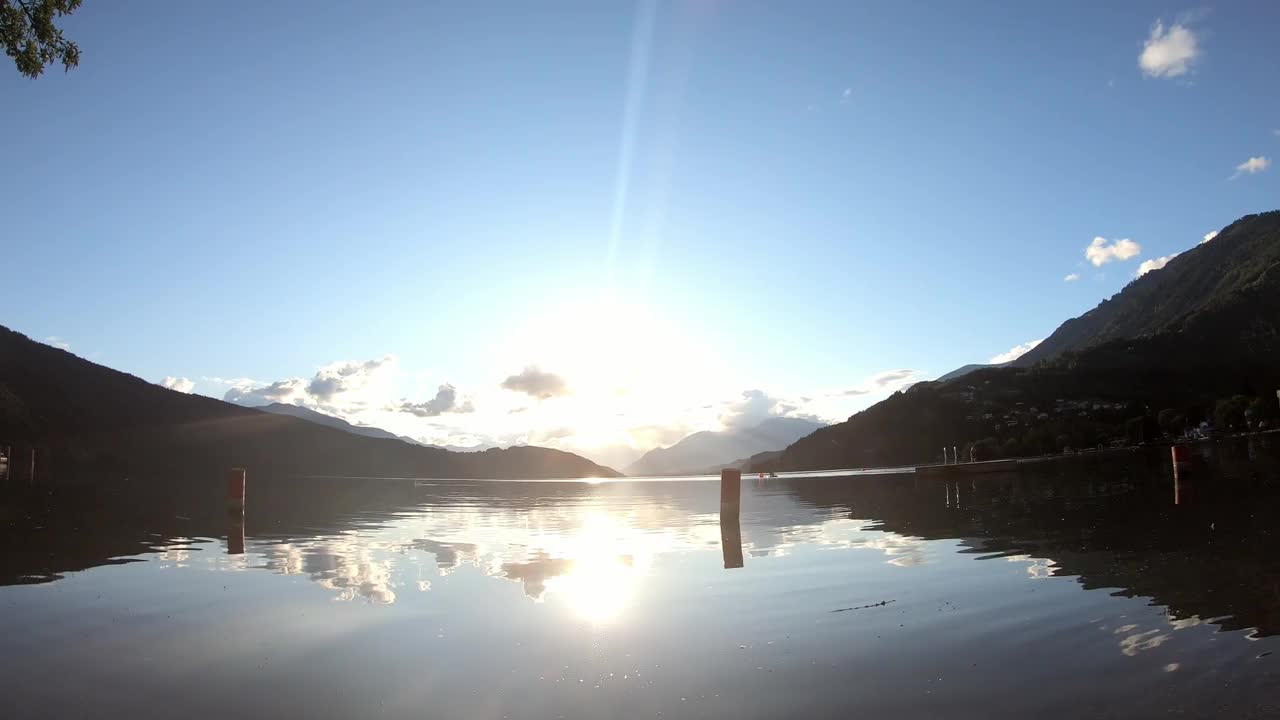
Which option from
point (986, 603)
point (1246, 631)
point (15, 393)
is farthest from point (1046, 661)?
point (15, 393)

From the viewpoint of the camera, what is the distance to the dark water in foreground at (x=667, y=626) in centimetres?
902

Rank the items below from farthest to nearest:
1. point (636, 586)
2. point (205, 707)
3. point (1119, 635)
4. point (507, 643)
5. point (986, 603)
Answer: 1. point (636, 586)
2. point (986, 603)
3. point (507, 643)
4. point (1119, 635)
5. point (205, 707)

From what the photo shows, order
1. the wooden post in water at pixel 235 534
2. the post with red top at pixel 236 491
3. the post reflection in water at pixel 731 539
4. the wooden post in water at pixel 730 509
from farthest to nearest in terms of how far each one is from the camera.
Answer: the post with red top at pixel 236 491
the wooden post in water at pixel 730 509
the wooden post in water at pixel 235 534
the post reflection in water at pixel 731 539

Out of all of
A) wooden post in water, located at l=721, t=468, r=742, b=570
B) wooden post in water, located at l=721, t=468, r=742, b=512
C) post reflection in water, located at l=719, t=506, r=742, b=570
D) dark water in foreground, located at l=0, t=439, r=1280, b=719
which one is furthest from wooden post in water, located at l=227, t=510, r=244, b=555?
wooden post in water, located at l=721, t=468, r=742, b=512

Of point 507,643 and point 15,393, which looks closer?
point 507,643

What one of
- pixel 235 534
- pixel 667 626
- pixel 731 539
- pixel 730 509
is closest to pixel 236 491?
pixel 235 534

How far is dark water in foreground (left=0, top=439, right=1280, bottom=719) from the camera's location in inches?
355

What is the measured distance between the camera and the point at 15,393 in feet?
621

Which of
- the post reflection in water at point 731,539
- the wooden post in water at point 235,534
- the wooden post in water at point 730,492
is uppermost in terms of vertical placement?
the wooden post in water at point 730,492

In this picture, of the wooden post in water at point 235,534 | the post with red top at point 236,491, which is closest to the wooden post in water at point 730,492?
the wooden post in water at point 235,534

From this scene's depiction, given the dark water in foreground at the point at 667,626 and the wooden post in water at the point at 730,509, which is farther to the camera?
the wooden post in water at the point at 730,509

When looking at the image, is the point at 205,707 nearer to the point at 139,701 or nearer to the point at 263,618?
the point at 139,701

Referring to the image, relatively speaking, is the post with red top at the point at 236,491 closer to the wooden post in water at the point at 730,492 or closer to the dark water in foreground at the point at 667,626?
the dark water in foreground at the point at 667,626

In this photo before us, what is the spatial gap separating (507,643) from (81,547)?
69.3ft
